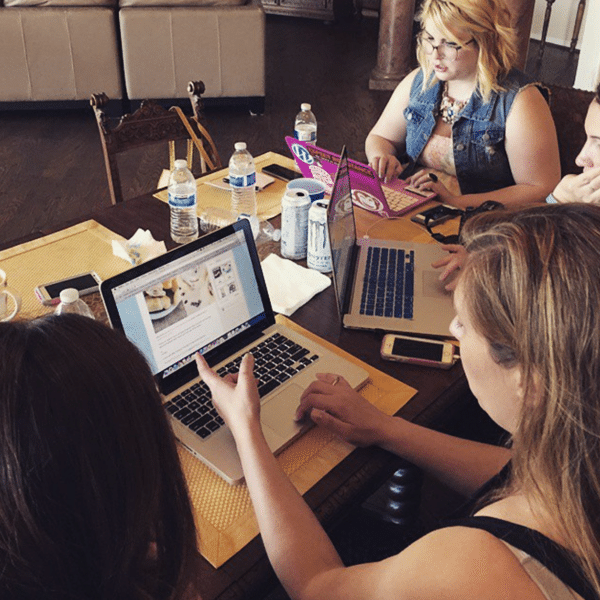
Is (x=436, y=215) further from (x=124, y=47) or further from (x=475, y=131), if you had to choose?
(x=124, y=47)

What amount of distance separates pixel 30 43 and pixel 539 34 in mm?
4589

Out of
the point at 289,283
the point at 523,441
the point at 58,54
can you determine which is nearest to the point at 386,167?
the point at 289,283

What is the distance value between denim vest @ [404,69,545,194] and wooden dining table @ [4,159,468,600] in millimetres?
522

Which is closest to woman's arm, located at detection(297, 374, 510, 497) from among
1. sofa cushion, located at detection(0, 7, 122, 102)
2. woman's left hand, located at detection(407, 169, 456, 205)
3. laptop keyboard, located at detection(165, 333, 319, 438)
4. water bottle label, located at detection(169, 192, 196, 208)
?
laptop keyboard, located at detection(165, 333, 319, 438)

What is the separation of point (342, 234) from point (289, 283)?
0.56ft

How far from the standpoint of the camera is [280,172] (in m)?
2.16

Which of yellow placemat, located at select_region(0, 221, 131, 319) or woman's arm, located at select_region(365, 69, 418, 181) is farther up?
woman's arm, located at select_region(365, 69, 418, 181)

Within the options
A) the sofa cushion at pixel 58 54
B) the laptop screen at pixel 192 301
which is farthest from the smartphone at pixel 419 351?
the sofa cushion at pixel 58 54

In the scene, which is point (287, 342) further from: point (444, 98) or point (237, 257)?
point (444, 98)

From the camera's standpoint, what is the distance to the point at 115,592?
0.70 meters

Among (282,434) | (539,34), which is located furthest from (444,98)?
(539,34)

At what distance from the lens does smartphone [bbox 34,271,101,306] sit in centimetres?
151

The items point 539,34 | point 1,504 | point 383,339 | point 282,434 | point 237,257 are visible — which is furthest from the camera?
point 539,34

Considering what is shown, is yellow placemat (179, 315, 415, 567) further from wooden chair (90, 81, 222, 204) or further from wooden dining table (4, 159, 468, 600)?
wooden chair (90, 81, 222, 204)
